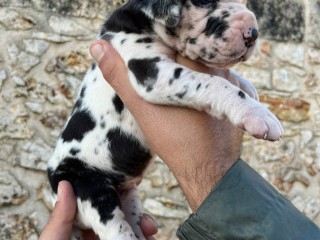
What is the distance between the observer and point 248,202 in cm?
212

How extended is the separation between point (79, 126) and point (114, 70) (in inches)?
13.0

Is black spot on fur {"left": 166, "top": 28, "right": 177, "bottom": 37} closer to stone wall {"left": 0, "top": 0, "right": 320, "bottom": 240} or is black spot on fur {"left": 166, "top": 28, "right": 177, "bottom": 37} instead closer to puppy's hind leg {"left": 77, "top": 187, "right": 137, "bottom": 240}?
puppy's hind leg {"left": 77, "top": 187, "right": 137, "bottom": 240}

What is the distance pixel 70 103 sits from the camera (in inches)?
201

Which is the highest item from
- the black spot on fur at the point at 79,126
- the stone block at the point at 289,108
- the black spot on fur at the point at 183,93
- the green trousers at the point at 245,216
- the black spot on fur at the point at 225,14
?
the black spot on fur at the point at 225,14

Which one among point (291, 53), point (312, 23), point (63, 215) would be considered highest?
point (63, 215)

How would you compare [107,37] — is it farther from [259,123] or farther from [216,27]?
[259,123]

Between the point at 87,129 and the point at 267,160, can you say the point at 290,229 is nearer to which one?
the point at 87,129

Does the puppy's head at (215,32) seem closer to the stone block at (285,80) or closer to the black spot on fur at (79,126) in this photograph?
the black spot on fur at (79,126)

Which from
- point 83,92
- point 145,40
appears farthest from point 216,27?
point 83,92

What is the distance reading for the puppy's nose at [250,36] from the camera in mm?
2373

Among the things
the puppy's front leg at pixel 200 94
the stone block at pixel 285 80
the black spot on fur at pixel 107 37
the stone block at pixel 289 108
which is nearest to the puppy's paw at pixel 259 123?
the puppy's front leg at pixel 200 94

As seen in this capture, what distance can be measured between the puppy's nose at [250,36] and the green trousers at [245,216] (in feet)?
1.57

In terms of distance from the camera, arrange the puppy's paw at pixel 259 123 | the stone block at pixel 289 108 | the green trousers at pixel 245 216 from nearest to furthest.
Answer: the green trousers at pixel 245 216 < the puppy's paw at pixel 259 123 < the stone block at pixel 289 108

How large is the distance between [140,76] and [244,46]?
1.42 ft
